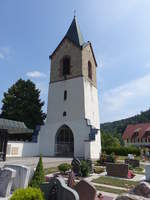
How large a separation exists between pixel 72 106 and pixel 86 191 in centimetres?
2025

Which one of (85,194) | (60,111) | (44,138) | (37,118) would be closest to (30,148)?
(44,138)

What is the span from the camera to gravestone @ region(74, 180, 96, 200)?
5617 mm

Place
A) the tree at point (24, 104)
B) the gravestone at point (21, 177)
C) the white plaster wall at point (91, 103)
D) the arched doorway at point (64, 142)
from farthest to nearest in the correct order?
the tree at point (24, 104) < the white plaster wall at point (91, 103) < the arched doorway at point (64, 142) < the gravestone at point (21, 177)

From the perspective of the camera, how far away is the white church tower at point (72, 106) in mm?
23859

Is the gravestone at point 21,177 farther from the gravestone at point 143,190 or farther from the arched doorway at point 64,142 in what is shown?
the arched doorway at point 64,142

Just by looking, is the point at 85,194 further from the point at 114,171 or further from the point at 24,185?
the point at 114,171

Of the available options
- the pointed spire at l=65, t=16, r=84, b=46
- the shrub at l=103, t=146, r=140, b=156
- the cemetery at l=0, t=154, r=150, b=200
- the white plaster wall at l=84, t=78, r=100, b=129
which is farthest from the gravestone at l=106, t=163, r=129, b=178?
the pointed spire at l=65, t=16, r=84, b=46

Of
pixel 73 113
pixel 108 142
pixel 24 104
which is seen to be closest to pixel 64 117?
pixel 73 113

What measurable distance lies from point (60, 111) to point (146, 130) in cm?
3337

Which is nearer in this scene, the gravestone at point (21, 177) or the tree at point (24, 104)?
the gravestone at point (21, 177)

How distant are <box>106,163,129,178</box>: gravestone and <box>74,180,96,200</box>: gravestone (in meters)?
6.55

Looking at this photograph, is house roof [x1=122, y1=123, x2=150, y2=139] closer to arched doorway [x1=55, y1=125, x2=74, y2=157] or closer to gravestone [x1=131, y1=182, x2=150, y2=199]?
arched doorway [x1=55, y1=125, x2=74, y2=157]

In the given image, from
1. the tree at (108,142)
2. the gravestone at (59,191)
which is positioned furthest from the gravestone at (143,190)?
the tree at (108,142)

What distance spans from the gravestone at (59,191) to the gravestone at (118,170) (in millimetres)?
7082
